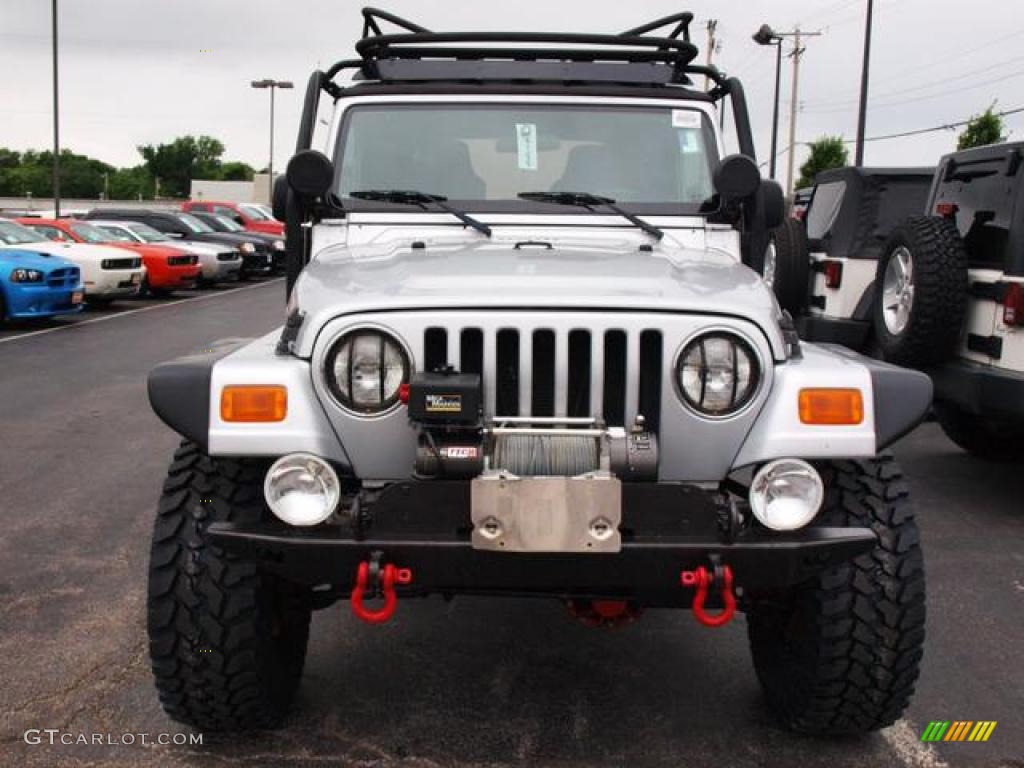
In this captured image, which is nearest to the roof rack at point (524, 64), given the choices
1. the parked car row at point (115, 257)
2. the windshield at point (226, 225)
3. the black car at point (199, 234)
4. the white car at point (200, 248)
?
the parked car row at point (115, 257)

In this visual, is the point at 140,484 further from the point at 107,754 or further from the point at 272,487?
the point at 272,487

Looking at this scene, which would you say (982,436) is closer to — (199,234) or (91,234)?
(91,234)

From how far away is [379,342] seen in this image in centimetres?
306

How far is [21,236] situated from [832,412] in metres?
16.2

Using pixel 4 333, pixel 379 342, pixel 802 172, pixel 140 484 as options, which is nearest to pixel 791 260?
pixel 140 484

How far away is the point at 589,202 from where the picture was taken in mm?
4371

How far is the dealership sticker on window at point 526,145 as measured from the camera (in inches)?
177

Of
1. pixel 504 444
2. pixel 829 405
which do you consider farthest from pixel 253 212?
pixel 829 405

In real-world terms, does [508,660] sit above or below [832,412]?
below

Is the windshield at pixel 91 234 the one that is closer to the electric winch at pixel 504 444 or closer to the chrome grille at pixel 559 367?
the chrome grille at pixel 559 367

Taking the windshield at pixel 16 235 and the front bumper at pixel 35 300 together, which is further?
the windshield at pixel 16 235

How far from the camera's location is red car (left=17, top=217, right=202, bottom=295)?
1941 cm

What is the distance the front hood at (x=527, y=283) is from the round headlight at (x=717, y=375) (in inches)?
3.3

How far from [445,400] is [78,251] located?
1638 cm
